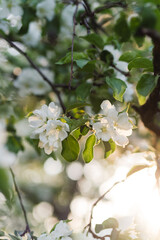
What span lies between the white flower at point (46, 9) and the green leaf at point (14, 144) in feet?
1.93

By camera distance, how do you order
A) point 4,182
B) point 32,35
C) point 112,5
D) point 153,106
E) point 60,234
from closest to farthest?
point 4,182
point 60,234
point 153,106
point 112,5
point 32,35

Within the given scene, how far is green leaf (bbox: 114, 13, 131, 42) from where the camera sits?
143cm

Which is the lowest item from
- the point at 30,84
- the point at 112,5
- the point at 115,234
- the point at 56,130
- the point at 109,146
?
the point at 115,234

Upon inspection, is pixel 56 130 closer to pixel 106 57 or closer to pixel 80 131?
pixel 80 131

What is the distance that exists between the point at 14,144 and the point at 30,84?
1.22 ft

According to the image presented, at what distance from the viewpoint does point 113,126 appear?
33.5 inches

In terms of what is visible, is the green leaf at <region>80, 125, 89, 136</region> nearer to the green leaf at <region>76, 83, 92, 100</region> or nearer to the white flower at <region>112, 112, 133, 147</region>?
the white flower at <region>112, 112, 133, 147</region>

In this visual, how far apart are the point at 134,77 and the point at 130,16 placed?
264mm

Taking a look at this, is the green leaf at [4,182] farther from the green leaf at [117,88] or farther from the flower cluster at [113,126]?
the green leaf at [117,88]

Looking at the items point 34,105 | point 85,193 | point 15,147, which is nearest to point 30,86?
point 34,105

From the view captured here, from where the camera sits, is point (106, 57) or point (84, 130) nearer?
point (84, 130)

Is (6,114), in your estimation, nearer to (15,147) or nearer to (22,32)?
(15,147)

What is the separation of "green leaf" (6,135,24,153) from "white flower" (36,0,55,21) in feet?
1.93

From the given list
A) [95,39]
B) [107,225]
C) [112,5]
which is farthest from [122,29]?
[107,225]
